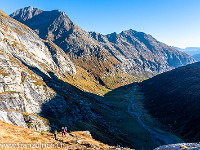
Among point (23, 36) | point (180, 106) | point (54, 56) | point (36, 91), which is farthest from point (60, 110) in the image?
point (54, 56)

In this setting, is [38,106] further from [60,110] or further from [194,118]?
[194,118]

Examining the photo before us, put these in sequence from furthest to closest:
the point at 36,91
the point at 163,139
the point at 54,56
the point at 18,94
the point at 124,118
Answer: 1. the point at 54,56
2. the point at 124,118
3. the point at 163,139
4. the point at 36,91
5. the point at 18,94

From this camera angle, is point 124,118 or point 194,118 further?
point 124,118

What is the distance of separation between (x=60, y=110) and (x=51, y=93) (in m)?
9.16

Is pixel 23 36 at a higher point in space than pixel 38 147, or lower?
higher

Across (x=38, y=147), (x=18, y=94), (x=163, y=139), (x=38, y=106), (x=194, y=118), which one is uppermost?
(x=18, y=94)

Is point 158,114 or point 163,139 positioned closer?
point 163,139

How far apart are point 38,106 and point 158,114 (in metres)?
101

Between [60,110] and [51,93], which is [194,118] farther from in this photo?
[51,93]

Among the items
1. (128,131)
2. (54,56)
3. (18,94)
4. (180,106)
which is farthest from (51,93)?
(54,56)

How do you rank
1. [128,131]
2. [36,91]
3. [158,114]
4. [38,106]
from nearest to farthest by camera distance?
[38,106] → [36,91] → [128,131] → [158,114]

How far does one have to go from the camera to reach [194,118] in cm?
8425

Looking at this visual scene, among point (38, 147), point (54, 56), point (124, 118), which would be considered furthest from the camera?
point (54, 56)

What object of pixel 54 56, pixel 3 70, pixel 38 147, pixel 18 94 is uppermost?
pixel 54 56
